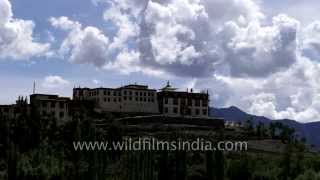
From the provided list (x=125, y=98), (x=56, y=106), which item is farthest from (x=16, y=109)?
(x=125, y=98)

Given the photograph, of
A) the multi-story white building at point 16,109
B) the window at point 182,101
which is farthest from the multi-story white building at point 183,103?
the multi-story white building at point 16,109

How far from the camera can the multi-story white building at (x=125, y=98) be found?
99438mm

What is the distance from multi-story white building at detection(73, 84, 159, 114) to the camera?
326ft

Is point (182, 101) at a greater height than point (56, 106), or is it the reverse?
point (182, 101)

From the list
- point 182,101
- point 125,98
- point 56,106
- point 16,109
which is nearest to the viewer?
point 16,109

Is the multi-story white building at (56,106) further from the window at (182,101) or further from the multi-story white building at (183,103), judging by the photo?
the window at (182,101)

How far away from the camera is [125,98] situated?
101 m

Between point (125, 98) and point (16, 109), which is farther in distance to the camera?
point (125, 98)

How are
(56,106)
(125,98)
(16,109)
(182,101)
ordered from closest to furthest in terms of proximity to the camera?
(16,109) → (56,106) → (125,98) → (182,101)

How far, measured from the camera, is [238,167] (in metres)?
63.5

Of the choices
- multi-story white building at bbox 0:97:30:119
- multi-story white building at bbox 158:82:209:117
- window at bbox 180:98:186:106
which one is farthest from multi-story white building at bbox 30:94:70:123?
window at bbox 180:98:186:106

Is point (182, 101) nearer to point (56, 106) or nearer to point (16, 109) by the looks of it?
point (56, 106)

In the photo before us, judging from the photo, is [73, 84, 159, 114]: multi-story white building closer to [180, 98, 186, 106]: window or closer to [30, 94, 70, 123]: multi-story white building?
[180, 98, 186, 106]: window

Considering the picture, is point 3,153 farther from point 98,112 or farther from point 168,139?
point 98,112
